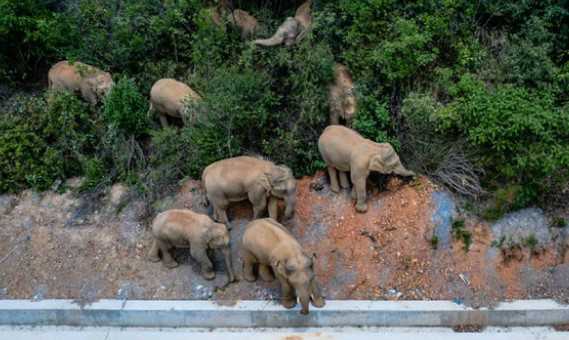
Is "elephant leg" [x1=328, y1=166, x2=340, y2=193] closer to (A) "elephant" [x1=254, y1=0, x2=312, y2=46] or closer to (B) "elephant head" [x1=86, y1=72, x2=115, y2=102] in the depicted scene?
(A) "elephant" [x1=254, y1=0, x2=312, y2=46]

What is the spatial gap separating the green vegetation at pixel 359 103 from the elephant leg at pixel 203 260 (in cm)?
178

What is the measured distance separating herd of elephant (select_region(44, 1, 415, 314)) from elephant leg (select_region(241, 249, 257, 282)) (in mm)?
11

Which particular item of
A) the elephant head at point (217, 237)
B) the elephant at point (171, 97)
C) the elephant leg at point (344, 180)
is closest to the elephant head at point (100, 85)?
the elephant at point (171, 97)

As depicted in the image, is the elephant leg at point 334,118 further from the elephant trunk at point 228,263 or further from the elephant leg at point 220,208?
the elephant trunk at point 228,263

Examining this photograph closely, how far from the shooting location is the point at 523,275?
7.41 m

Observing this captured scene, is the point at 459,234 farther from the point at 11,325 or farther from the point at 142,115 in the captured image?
the point at 11,325

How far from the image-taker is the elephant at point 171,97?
8.92m

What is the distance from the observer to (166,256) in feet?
25.3

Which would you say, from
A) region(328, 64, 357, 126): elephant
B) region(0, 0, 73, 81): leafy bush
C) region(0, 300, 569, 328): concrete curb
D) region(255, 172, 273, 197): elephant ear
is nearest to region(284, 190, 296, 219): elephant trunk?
region(255, 172, 273, 197): elephant ear

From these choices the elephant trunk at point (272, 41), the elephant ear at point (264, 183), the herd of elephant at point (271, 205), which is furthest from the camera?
the elephant trunk at point (272, 41)

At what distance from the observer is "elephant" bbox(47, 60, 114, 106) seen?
962 cm

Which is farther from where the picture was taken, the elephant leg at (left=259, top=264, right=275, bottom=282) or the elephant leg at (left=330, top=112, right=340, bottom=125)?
the elephant leg at (left=330, top=112, right=340, bottom=125)

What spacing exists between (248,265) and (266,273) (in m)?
0.27

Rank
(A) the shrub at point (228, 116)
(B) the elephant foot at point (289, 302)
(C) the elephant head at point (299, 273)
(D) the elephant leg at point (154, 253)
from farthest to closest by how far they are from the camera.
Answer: (A) the shrub at point (228, 116), (D) the elephant leg at point (154, 253), (B) the elephant foot at point (289, 302), (C) the elephant head at point (299, 273)
